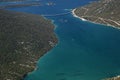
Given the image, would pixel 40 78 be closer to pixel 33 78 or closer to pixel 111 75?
pixel 33 78

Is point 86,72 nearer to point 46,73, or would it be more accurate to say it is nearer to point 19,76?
point 46,73

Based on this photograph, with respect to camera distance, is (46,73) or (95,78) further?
(46,73)

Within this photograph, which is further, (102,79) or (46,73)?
(46,73)

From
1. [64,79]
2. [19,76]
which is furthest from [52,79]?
[19,76]

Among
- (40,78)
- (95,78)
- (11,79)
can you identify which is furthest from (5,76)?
(95,78)

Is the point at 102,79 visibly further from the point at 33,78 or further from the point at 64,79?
the point at 33,78

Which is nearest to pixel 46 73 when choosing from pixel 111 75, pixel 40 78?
pixel 40 78
